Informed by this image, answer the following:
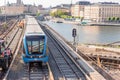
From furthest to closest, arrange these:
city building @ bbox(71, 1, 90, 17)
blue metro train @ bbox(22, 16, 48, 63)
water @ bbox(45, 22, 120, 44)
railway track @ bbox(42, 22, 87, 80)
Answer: city building @ bbox(71, 1, 90, 17)
water @ bbox(45, 22, 120, 44)
blue metro train @ bbox(22, 16, 48, 63)
railway track @ bbox(42, 22, 87, 80)

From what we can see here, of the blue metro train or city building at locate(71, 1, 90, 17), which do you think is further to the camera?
city building at locate(71, 1, 90, 17)

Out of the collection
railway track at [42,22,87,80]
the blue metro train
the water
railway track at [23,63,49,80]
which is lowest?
the water

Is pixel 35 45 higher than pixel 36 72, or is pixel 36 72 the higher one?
pixel 35 45

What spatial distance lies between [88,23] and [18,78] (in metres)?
124

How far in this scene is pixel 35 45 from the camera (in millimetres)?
17609

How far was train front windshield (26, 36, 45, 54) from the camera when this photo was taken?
1755cm

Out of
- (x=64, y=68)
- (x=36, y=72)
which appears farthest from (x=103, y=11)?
(x=36, y=72)

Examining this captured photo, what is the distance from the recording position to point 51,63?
20.0 metres

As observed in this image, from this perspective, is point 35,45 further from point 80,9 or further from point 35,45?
point 80,9

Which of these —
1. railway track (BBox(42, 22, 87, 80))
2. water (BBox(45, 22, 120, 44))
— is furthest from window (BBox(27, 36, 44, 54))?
water (BBox(45, 22, 120, 44))

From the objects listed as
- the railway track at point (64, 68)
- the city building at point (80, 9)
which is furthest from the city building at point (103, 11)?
the railway track at point (64, 68)

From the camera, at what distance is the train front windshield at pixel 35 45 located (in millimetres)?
17547

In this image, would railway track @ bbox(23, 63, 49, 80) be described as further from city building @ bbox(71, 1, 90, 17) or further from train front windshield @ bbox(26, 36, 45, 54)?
city building @ bbox(71, 1, 90, 17)

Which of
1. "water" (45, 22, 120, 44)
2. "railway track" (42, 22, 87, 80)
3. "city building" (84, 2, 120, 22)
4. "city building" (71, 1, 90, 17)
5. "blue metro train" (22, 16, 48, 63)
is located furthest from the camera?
"city building" (71, 1, 90, 17)
